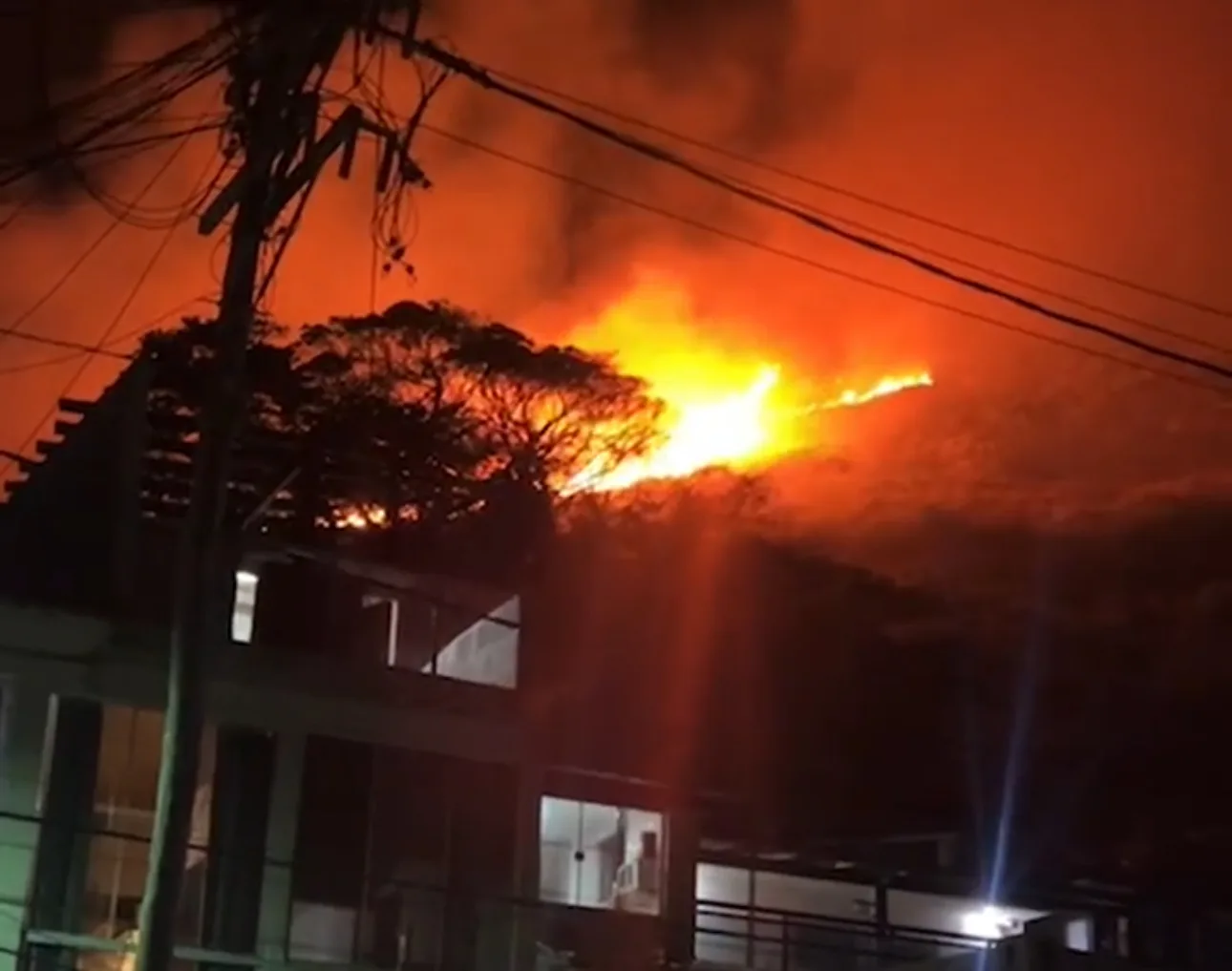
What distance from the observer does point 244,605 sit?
17.1m

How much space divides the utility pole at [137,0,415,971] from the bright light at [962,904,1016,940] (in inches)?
531

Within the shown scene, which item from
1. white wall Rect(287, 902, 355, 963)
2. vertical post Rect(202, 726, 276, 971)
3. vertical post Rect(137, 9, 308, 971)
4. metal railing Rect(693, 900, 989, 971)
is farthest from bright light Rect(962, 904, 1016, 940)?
vertical post Rect(137, 9, 308, 971)

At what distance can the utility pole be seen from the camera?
8758 millimetres

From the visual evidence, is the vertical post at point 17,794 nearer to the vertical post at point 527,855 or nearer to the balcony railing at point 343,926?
the balcony railing at point 343,926

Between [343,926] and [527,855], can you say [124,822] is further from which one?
[527,855]

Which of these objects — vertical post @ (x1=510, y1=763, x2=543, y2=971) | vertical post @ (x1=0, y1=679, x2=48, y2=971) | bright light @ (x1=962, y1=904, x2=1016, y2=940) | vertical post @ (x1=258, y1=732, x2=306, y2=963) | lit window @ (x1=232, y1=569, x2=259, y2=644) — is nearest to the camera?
vertical post @ (x1=0, y1=679, x2=48, y2=971)

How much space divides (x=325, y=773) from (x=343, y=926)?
4.33 feet

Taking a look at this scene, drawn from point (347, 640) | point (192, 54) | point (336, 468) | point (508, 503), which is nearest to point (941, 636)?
point (508, 503)

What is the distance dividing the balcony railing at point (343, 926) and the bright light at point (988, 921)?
1.61m

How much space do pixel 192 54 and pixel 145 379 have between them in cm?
560

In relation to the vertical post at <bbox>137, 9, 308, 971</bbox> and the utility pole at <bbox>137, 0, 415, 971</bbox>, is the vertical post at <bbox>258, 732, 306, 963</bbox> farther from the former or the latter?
the vertical post at <bbox>137, 9, 308, 971</bbox>

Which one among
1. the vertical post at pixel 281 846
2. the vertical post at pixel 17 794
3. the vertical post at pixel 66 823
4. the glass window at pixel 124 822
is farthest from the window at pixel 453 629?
the vertical post at pixel 17 794

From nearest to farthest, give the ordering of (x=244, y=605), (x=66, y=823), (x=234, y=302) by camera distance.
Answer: (x=234, y=302) < (x=66, y=823) < (x=244, y=605)

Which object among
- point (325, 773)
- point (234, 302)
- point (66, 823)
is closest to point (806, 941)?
point (325, 773)
